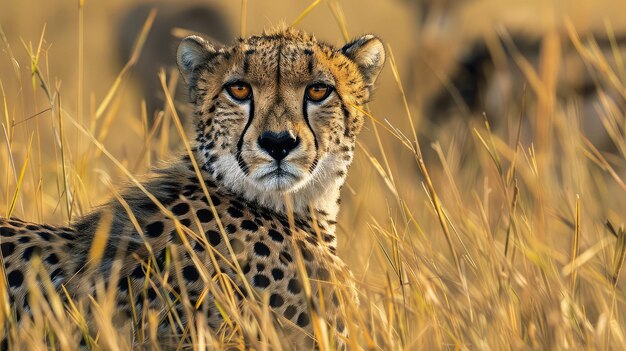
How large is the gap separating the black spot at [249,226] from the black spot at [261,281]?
0.15m

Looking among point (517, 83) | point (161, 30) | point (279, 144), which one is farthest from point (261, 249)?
point (161, 30)

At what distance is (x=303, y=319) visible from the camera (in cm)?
271

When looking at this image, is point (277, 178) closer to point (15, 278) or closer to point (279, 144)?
point (279, 144)

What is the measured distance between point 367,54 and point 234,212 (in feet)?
2.27

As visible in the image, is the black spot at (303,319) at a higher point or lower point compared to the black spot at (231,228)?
lower

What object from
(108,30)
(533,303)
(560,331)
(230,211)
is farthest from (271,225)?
(108,30)

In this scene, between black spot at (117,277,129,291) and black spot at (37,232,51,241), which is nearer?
black spot at (117,277,129,291)

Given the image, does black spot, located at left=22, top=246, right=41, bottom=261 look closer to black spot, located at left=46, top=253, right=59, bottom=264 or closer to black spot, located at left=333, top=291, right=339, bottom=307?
black spot, located at left=46, top=253, right=59, bottom=264

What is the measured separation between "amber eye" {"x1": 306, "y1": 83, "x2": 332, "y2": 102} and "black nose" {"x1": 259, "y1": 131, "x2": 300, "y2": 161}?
20cm

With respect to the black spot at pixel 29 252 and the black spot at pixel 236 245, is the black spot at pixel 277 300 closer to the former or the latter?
the black spot at pixel 236 245

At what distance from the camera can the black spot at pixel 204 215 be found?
2.81 m

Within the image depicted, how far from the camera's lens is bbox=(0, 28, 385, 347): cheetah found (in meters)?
2.63

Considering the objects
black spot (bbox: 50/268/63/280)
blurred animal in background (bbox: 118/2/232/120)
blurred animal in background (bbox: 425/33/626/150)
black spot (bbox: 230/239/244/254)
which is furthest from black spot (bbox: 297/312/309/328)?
blurred animal in background (bbox: 118/2/232/120)

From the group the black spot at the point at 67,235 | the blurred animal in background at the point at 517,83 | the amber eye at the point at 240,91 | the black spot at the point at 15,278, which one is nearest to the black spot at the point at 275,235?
the amber eye at the point at 240,91
